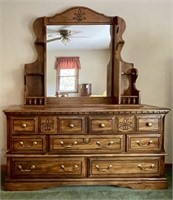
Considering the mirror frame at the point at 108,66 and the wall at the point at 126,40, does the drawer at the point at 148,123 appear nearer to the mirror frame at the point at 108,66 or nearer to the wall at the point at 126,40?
the mirror frame at the point at 108,66

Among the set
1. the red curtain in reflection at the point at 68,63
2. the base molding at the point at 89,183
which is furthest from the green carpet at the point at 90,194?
the red curtain in reflection at the point at 68,63

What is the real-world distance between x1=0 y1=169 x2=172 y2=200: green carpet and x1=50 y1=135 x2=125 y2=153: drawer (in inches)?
15.2

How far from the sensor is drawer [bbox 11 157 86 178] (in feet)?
7.39

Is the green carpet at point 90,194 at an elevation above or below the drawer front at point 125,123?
below

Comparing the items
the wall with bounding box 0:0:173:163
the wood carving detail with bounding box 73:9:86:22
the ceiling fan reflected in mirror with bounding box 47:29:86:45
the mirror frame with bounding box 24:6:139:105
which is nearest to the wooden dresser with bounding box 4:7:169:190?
the mirror frame with bounding box 24:6:139:105

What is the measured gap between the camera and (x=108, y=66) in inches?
110

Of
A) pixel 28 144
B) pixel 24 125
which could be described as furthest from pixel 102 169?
pixel 24 125

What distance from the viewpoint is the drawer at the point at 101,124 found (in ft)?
7.38

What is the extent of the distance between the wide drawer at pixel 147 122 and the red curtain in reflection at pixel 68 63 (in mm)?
943

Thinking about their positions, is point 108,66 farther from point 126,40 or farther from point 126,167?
point 126,167

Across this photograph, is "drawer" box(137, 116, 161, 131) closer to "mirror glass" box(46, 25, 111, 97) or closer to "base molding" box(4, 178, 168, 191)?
"base molding" box(4, 178, 168, 191)

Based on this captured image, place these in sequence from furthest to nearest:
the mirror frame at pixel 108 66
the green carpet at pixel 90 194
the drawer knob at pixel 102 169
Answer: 1. the mirror frame at pixel 108 66
2. the drawer knob at pixel 102 169
3. the green carpet at pixel 90 194

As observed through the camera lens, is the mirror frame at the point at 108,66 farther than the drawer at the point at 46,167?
Yes

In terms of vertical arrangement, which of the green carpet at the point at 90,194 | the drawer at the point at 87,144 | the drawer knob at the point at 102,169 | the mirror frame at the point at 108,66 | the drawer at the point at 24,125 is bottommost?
the green carpet at the point at 90,194
